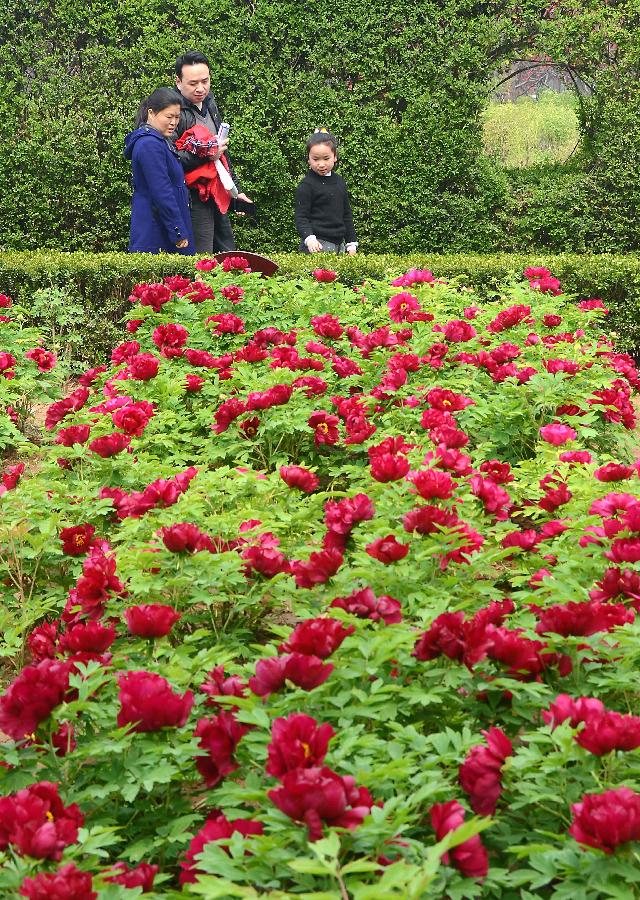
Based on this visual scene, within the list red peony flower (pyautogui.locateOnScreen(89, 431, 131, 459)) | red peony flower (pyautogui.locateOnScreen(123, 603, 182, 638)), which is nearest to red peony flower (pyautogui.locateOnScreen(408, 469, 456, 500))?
red peony flower (pyautogui.locateOnScreen(123, 603, 182, 638))

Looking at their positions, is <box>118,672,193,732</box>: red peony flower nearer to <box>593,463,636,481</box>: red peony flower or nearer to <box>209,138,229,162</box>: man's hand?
<box>593,463,636,481</box>: red peony flower

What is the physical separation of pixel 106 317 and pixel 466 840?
6639 millimetres

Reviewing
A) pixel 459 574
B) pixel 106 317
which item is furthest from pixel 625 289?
pixel 459 574

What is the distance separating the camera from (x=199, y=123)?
25.2 feet

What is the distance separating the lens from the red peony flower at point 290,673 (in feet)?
5.82

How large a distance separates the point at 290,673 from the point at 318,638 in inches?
3.1

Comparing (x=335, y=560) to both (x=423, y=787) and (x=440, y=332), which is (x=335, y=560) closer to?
(x=423, y=787)

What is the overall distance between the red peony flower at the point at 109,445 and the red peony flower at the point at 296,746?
189cm

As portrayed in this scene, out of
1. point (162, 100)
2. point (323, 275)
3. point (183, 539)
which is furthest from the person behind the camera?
point (162, 100)

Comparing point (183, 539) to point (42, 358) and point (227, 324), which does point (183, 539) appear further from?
point (42, 358)

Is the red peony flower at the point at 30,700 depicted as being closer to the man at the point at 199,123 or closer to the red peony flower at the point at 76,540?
the red peony flower at the point at 76,540

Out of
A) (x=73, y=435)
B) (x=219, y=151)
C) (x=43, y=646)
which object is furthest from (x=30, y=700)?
(x=219, y=151)

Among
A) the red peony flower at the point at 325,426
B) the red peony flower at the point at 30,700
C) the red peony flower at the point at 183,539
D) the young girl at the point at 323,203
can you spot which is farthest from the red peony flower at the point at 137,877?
the young girl at the point at 323,203

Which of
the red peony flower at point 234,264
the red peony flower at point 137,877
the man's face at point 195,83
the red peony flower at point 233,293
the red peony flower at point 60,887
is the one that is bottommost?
the red peony flower at point 137,877
